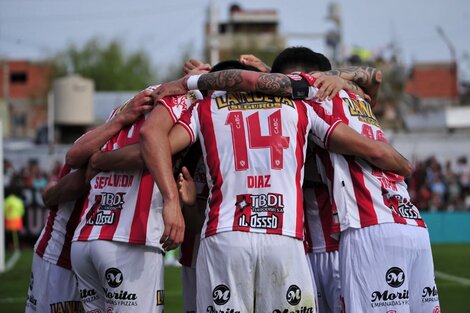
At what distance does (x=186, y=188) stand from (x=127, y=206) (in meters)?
0.50

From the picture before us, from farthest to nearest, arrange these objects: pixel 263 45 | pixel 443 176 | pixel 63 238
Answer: pixel 263 45
pixel 443 176
pixel 63 238

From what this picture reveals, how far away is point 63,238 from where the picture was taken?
24.4 feet

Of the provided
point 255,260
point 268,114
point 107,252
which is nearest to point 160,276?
point 107,252

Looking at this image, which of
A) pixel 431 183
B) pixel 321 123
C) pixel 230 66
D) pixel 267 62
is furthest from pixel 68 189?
pixel 267 62

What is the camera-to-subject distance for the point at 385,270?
6305mm

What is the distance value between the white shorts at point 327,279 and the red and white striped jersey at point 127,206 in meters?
1.23

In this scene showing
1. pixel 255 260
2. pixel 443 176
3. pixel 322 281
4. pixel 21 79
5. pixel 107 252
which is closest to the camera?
pixel 255 260

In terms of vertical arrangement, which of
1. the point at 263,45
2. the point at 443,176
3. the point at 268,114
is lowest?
the point at 443,176

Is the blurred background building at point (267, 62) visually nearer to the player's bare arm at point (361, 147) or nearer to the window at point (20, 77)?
the window at point (20, 77)

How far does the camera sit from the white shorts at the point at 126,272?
253 inches

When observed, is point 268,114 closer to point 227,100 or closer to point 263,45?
point 227,100

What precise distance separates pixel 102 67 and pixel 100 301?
6712 cm

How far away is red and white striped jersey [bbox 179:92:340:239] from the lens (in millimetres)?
5930

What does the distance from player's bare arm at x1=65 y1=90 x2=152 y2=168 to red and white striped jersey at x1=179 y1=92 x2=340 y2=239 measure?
1.90 ft
